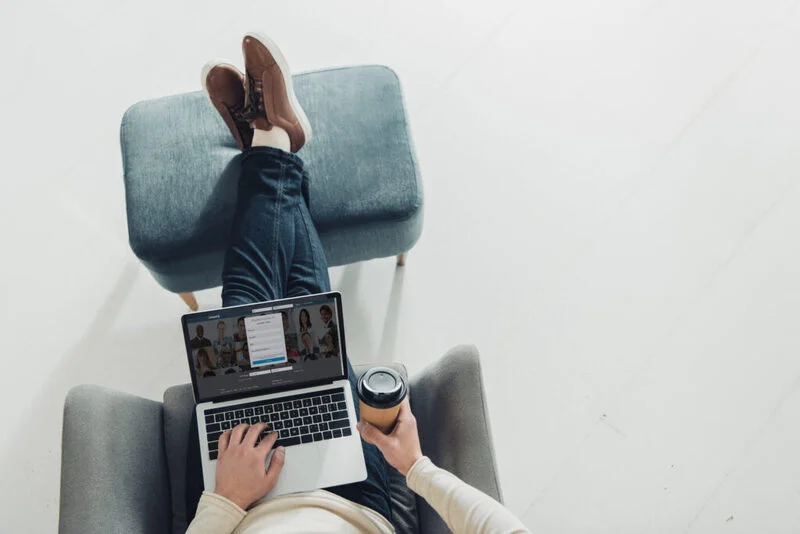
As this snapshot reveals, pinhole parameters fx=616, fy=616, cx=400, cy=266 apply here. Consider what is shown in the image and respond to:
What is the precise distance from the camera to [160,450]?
3.46 feet

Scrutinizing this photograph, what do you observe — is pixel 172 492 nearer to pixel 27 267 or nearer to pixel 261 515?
pixel 261 515

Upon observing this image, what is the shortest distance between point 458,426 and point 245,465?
35 cm

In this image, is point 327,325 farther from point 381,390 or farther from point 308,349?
point 381,390

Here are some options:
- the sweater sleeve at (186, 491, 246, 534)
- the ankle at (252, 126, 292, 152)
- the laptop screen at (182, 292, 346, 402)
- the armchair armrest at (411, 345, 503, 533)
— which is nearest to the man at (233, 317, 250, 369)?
the laptop screen at (182, 292, 346, 402)

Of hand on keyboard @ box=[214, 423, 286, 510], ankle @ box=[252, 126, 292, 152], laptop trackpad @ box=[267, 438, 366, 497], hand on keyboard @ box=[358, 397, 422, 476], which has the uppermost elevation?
ankle @ box=[252, 126, 292, 152]

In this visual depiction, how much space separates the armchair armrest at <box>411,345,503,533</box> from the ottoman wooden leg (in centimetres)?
69

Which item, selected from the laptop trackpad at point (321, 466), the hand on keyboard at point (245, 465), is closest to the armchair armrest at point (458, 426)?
the laptop trackpad at point (321, 466)

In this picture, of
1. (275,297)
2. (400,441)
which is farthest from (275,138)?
(400,441)

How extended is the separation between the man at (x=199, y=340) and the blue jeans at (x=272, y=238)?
0.12 metres

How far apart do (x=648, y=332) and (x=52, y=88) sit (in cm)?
181

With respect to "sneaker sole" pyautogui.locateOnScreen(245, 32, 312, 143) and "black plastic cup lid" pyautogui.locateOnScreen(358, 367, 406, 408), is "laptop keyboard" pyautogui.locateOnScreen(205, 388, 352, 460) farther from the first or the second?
"sneaker sole" pyautogui.locateOnScreen(245, 32, 312, 143)

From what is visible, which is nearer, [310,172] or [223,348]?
[223,348]

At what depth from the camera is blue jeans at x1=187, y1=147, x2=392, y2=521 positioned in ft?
3.81

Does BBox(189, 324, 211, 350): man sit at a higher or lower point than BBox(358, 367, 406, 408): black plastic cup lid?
lower
